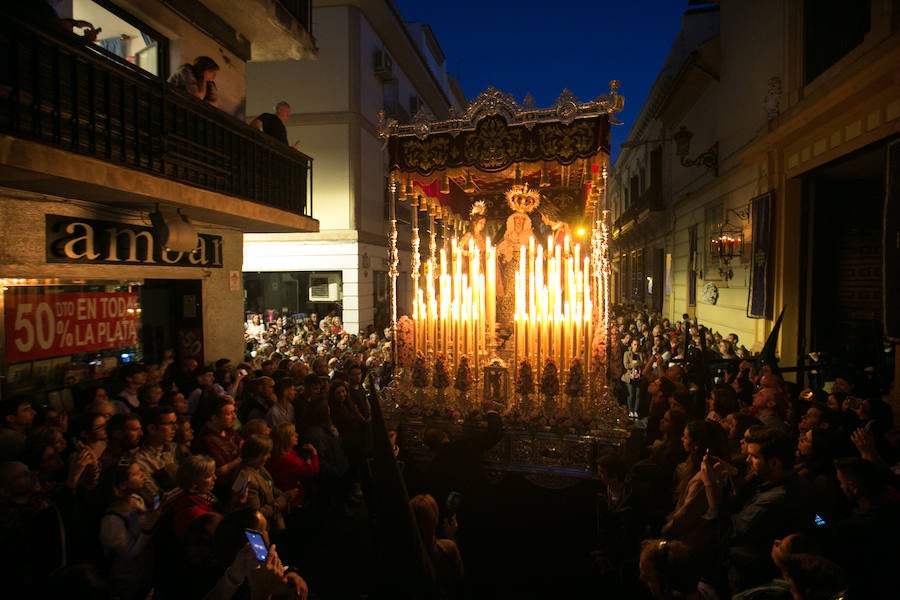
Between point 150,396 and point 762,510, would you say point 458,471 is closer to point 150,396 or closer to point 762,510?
point 762,510

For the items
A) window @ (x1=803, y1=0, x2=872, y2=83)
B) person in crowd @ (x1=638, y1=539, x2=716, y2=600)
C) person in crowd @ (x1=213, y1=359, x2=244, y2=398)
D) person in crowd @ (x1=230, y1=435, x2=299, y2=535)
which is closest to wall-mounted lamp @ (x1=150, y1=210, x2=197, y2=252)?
person in crowd @ (x1=213, y1=359, x2=244, y2=398)

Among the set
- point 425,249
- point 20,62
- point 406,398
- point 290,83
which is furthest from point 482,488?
point 425,249

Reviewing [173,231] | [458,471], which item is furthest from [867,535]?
[173,231]

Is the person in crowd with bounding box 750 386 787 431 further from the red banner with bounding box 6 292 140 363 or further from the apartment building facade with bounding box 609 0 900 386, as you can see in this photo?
the red banner with bounding box 6 292 140 363

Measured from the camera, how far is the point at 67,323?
6.89m

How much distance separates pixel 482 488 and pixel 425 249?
21771mm

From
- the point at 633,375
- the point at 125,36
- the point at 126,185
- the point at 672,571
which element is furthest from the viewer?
the point at 633,375

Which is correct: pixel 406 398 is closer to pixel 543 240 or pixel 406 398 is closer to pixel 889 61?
pixel 543 240

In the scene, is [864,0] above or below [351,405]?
above

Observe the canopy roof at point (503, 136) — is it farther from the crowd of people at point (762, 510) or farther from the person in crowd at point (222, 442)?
the person in crowd at point (222, 442)

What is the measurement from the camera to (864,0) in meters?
7.48

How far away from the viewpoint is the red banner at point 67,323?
20.3 feet

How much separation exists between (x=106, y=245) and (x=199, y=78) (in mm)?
3438

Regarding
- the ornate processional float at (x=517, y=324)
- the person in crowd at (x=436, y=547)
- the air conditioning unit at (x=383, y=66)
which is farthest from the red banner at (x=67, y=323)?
the air conditioning unit at (x=383, y=66)
